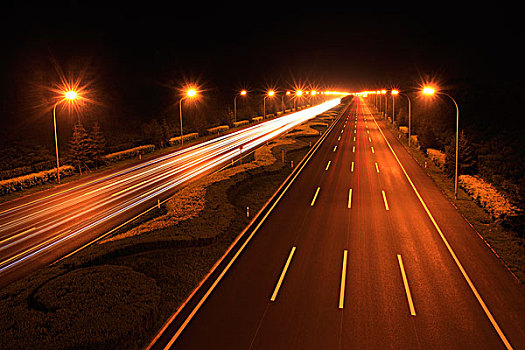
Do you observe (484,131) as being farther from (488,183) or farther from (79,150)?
(79,150)

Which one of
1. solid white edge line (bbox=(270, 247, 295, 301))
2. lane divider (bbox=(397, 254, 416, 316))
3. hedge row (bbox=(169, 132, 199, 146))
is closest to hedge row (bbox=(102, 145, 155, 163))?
hedge row (bbox=(169, 132, 199, 146))

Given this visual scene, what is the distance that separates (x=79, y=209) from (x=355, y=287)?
20069 mm

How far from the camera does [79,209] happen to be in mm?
25234

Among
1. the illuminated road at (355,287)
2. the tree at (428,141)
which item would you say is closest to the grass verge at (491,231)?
the illuminated road at (355,287)

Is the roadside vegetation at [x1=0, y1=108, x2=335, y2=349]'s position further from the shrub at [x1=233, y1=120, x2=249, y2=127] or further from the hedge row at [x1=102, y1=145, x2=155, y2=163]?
the shrub at [x1=233, y1=120, x2=249, y2=127]

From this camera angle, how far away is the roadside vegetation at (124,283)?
10570 mm

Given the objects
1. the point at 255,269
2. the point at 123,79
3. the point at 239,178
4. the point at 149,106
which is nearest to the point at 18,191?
the point at 239,178

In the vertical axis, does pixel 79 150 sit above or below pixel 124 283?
above

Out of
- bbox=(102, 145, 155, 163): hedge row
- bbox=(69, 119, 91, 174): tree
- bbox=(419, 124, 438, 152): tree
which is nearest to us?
bbox=(69, 119, 91, 174): tree

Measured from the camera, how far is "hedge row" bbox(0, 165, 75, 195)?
29361 millimetres

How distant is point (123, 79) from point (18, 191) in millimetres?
63966

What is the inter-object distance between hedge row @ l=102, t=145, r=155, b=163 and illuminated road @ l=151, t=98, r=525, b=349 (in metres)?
25.2

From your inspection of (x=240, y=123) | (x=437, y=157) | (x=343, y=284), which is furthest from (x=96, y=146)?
(x=240, y=123)

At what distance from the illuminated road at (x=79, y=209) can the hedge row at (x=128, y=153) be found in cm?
378
